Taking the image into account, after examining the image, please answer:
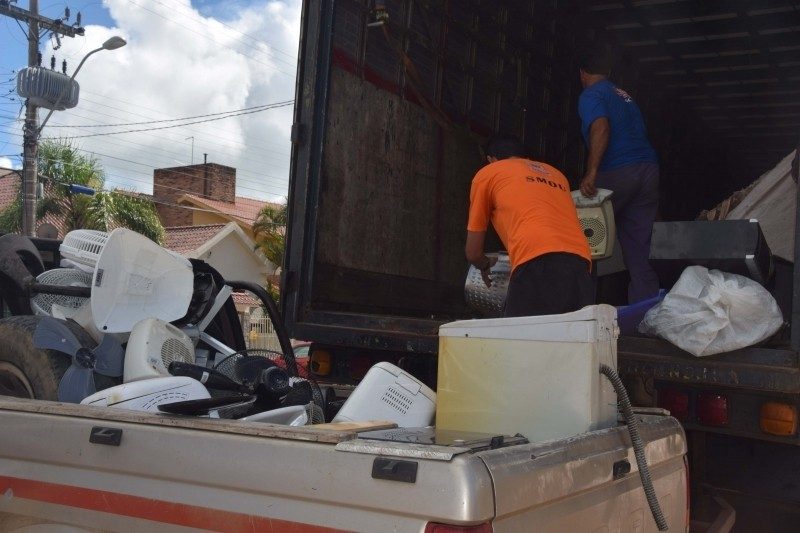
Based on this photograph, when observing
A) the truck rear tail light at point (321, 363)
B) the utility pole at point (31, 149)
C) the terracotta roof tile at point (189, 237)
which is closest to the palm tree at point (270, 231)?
the terracotta roof tile at point (189, 237)

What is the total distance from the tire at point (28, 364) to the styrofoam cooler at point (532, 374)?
1.30m

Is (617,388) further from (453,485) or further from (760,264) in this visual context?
(760,264)

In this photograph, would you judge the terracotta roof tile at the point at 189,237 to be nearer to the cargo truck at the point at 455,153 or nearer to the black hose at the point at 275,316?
the cargo truck at the point at 455,153

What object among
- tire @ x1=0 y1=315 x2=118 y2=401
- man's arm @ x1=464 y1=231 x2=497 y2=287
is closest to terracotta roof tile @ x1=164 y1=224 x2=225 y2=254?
man's arm @ x1=464 y1=231 x2=497 y2=287

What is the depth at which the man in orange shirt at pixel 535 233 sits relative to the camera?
12.0 feet

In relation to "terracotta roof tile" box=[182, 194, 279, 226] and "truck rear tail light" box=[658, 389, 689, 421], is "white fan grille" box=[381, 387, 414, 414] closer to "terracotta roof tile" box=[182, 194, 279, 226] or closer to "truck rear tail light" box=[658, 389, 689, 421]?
"truck rear tail light" box=[658, 389, 689, 421]

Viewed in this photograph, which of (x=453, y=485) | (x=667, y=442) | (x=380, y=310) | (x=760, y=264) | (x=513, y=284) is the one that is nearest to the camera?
(x=453, y=485)

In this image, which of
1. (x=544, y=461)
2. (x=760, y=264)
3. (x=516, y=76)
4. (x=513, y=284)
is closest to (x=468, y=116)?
(x=516, y=76)

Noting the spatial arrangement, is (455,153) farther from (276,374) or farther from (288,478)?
(288,478)

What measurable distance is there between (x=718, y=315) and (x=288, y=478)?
1.97 metres

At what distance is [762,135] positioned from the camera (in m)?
9.64

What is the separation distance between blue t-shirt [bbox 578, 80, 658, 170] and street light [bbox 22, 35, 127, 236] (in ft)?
48.3

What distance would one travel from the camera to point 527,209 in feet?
12.2

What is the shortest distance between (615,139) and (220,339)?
2.59 m
